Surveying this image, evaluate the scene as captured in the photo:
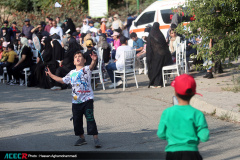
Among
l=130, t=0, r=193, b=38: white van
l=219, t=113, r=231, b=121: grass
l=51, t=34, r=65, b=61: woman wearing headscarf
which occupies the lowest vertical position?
l=219, t=113, r=231, b=121: grass

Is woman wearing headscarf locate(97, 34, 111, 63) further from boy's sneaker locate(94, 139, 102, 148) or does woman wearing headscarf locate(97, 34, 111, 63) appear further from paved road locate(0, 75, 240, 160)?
boy's sneaker locate(94, 139, 102, 148)

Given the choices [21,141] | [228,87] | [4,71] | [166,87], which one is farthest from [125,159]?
[4,71]

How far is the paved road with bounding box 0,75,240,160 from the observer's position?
280 inches

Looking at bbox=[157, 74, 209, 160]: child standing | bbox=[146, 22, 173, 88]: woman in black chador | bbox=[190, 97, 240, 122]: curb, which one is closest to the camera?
bbox=[157, 74, 209, 160]: child standing

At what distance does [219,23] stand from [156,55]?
9.87 ft

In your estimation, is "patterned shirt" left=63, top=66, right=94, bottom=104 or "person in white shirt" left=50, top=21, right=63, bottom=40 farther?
"person in white shirt" left=50, top=21, right=63, bottom=40

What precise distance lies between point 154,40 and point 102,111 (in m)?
4.25

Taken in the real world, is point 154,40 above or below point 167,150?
above

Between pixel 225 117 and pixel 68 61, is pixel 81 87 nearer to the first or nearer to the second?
pixel 225 117

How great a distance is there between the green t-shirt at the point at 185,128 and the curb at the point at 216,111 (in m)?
4.86

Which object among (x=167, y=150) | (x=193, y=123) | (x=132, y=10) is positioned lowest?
(x=167, y=150)

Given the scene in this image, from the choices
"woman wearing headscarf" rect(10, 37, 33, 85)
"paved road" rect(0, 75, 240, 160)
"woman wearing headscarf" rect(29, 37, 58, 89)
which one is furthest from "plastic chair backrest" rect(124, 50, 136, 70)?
"woman wearing headscarf" rect(10, 37, 33, 85)

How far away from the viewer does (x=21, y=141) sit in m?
7.63

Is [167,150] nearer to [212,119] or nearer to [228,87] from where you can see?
[212,119]
